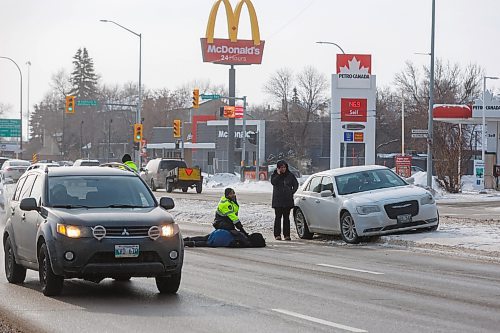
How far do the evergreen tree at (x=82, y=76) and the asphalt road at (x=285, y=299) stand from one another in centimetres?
13478

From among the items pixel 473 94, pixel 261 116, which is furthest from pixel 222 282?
pixel 261 116

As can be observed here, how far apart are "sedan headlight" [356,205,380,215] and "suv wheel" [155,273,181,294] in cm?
915

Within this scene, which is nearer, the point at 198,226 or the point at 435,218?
the point at 435,218

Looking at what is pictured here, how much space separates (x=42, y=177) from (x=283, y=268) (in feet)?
14.8

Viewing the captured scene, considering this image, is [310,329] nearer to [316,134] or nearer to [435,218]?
[435,218]

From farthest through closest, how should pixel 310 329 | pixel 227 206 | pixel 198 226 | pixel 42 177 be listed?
1. pixel 198 226
2. pixel 227 206
3. pixel 42 177
4. pixel 310 329

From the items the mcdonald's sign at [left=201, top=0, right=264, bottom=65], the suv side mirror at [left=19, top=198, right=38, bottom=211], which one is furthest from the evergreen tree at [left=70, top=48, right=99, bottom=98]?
the suv side mirror at [left=19, top=198, right=38, bottom=211]

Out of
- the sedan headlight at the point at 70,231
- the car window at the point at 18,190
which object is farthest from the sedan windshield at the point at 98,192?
the car window at the point at 18,190

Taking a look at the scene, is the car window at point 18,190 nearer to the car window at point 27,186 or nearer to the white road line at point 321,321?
the car window at point 27,186

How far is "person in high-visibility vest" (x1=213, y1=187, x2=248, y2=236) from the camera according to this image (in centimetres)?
2025

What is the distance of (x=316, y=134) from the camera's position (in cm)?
10744

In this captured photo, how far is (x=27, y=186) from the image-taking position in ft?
47.3

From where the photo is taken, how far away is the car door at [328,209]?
22.0 meters

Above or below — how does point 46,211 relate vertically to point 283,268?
above
